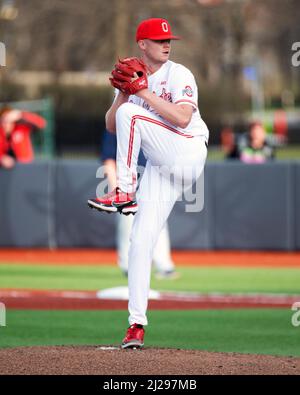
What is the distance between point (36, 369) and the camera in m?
5.72

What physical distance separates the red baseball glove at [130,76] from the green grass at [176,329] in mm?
2079

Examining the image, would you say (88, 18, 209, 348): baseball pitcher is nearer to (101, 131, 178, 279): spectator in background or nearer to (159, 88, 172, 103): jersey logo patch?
(159, 88, 172, 103): jersey logo patch

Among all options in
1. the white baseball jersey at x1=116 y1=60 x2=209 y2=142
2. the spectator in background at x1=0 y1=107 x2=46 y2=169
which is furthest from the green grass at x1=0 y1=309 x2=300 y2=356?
the spectator in background at x1=0 y1=107 x2=46 y2=169

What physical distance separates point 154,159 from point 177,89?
46 cm

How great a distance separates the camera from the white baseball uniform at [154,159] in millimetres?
6234

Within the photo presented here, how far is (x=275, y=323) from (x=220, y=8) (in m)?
24.7

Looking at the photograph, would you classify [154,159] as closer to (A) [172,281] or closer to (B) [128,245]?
(B) [128,245]

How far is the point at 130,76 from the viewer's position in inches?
245

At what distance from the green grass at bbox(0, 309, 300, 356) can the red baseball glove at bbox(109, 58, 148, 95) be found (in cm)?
208

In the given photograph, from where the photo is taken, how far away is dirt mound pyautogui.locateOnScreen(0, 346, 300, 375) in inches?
224
